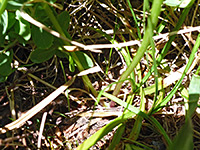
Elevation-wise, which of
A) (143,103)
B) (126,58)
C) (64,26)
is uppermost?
(64,26)

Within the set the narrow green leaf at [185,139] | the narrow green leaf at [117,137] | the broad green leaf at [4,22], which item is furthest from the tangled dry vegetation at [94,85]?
the narrow green leaf at [185,139]

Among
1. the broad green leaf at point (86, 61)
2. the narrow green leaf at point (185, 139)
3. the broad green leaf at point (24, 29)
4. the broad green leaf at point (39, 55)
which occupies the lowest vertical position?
the narrow green leaf at point (185, 139)

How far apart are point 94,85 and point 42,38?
39 cm

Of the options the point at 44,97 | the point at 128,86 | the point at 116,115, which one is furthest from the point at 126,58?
the point at 44,97

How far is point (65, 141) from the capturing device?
106cm

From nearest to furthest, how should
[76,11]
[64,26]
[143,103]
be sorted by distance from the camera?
[64,26]
[143,103]
[76,11]

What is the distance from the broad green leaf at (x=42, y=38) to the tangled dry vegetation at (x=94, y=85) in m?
0.23

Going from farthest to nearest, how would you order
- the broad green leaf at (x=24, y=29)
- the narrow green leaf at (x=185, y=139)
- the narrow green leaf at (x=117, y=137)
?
the narrow green leaf at (x=117, y=137)
the broad green leaf at (x=24, y=29)
the narrow green leaf at (x=185, y=139)

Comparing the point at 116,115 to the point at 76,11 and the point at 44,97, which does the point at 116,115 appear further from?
the point at 76,11

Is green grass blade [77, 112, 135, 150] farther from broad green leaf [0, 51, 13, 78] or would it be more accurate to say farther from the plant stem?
broad green leaf [0, 51, 13, 78]

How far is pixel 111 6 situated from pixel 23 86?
1.65ft

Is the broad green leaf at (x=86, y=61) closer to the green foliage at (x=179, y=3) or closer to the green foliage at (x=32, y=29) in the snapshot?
the green foliage at (x=32, y=29)

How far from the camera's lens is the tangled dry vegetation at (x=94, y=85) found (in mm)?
1068

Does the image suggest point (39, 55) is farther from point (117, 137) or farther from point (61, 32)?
point (117, 137)
